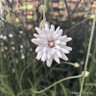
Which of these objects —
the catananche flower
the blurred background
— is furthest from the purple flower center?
the blurred background

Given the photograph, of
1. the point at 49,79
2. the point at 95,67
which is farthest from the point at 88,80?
the point at 49,79

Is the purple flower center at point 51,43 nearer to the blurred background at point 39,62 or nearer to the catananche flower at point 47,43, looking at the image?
the catananche flower at point 47,43

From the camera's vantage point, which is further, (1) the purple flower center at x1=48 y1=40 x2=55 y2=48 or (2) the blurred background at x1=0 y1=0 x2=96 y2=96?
(2) the blurred background at x1=0 y1=0 x2=96 y2=96

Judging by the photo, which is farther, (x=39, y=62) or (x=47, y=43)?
(x=39, y=62)

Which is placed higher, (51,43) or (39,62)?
(51,43)

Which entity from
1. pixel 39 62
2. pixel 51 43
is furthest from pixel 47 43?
pixel 39 62

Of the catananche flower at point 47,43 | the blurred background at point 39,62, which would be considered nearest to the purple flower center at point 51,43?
the catananche flower at point 47,43

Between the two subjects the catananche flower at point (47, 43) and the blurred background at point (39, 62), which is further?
the blurred background at point (39, 62)

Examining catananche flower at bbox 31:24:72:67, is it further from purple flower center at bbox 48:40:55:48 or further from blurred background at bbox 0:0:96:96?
blurred background at bbox 0:0:96:96

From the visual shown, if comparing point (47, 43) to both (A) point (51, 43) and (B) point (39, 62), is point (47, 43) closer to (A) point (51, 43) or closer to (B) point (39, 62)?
(A) point (51, 43)
